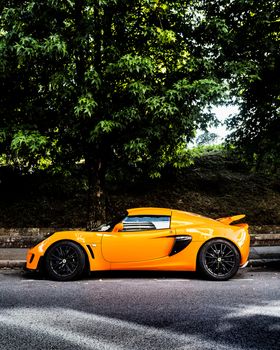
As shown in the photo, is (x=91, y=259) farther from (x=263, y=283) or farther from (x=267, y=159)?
(x=267, y=159)

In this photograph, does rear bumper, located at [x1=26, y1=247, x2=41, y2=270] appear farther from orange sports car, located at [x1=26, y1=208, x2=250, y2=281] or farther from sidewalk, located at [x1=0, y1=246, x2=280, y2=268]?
sidewalk, located at [x1=0, y1=246, x2=280, y2=268]

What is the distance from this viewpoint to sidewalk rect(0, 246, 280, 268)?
7758mm

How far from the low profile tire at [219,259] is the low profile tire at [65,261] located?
6.92ft

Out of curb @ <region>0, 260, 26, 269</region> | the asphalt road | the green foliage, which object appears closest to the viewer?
the asphalt road

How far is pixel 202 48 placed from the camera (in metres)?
9.71

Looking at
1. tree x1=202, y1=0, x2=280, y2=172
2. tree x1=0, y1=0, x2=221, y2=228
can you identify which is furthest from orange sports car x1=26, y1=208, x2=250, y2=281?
tree x1=202, y1=0, x2=280, y2=172

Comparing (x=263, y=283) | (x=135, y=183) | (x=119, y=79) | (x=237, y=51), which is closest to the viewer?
(x=263, y=283)

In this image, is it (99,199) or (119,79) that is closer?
(119,79)

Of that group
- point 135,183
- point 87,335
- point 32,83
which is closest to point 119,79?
point 32,83

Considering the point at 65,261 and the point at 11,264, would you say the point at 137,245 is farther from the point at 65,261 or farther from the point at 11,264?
the point at 11,264

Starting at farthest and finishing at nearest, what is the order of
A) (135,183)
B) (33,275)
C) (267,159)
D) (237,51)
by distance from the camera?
(135,183) < (267,159) < (237,51) < (33,275)

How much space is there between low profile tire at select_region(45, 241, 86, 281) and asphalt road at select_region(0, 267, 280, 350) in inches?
7.9

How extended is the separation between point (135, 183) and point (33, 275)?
7388 mm

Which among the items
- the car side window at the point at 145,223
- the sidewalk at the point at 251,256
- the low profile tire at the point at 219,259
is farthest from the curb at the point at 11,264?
the low profile tire at the point at 219,259
